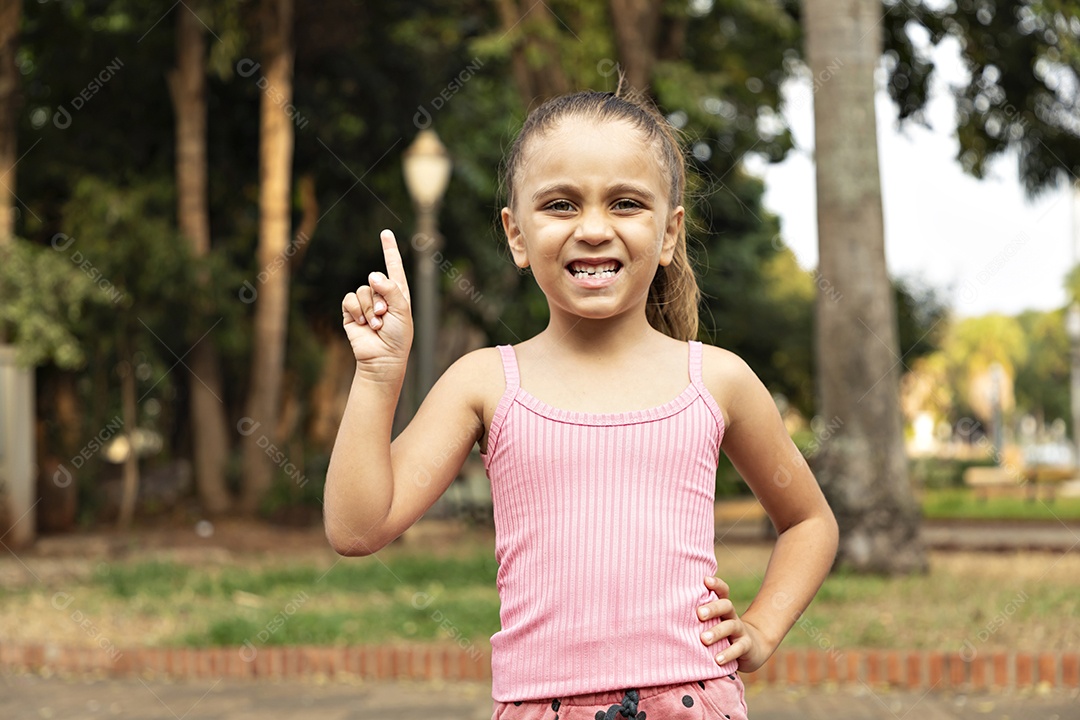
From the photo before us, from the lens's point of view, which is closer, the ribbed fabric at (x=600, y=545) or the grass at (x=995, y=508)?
the ribbed fabric at (x=600, y=545)

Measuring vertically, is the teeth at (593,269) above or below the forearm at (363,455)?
above

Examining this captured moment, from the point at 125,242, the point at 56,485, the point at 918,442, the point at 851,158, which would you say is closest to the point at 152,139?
the point at 125,242

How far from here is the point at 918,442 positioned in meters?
39.1

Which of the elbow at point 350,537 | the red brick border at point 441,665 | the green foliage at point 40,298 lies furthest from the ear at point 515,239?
the green foliage at point 40,298

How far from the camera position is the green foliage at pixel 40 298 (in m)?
10.9

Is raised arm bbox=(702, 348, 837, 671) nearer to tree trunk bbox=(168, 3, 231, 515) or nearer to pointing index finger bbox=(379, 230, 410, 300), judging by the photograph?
pointing index finger bbox=(379, 230, 410, 300)

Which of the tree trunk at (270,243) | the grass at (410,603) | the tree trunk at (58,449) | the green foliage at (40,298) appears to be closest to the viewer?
the grass at (410,603)

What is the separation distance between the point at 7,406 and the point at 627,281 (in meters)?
10.8

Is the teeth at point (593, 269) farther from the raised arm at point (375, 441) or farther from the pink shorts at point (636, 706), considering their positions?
the pink shorts at point (636, 706)

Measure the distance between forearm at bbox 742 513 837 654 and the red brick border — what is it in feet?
10.9

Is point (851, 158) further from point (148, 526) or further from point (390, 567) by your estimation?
point (148, 526)

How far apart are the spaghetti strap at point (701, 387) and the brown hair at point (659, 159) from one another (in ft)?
0.65

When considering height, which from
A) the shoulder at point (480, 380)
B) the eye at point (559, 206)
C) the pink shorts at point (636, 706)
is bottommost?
the pink shorts at point (636, 706)

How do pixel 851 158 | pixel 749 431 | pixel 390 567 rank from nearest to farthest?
pixel 749 431 < pixel 851 158 < pixel 390 567
